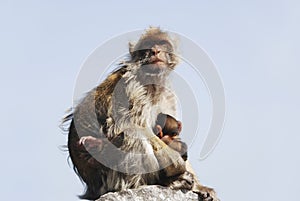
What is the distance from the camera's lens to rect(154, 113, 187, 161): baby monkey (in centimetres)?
640

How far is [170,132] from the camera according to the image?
6.62m

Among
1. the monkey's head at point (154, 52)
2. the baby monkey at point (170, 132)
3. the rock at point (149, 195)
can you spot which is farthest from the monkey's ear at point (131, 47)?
the rock at point (149, 195)

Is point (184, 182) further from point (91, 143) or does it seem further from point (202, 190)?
point (91, 143)

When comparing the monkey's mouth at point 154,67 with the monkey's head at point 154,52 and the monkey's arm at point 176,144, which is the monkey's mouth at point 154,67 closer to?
the monkey's head at point 154,52

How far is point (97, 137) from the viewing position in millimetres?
6551

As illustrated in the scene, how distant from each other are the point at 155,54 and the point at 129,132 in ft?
2.99

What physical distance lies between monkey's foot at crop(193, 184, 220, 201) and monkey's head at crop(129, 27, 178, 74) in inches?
48.1

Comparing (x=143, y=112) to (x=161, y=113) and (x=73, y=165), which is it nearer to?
(x=161, y=113)

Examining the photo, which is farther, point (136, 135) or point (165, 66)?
point (165, 66)

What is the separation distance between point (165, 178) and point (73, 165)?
→ 913mm

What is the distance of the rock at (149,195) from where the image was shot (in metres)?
5.62

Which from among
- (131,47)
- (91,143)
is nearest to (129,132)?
(91,143)

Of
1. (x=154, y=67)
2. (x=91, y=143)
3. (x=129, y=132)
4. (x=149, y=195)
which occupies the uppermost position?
(x=154, y=67)

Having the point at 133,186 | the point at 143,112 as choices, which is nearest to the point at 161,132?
the point at 143,112
